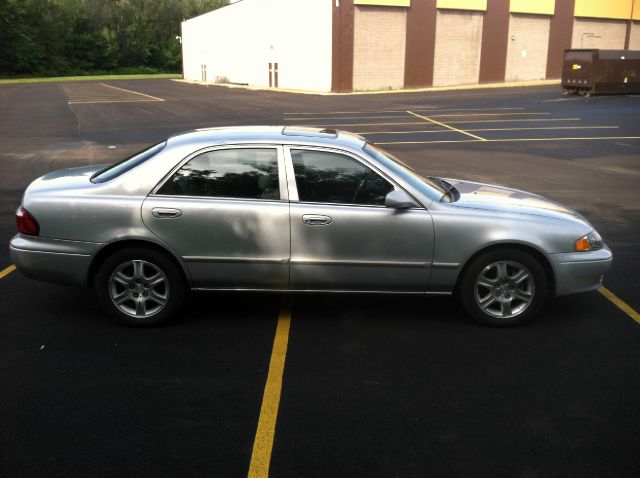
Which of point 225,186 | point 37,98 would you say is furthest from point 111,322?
point 37,98

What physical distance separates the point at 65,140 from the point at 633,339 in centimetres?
1659

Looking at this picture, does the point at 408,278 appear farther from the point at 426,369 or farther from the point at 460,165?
the point at 460,165

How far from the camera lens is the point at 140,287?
541 centimetres

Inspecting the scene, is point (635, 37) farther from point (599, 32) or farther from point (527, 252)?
point (527, 252)

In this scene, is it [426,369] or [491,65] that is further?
[491,65]

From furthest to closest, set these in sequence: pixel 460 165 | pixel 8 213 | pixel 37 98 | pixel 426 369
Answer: pixel 37 98 → pixel 460 165 → pixel 8 213 → pixel 426 369

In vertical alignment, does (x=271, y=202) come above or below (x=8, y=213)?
above

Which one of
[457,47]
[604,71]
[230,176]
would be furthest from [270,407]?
[457,47]

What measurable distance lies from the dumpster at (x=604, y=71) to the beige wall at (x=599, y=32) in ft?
49.6

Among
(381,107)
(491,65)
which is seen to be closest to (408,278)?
(381,107)

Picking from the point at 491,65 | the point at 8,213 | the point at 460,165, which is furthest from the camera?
the point at 491,65

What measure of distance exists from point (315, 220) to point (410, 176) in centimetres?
98

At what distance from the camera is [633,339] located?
17.5 ft

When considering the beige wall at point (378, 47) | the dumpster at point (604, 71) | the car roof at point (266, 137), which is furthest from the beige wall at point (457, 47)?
the car roof at point (266, 137)
